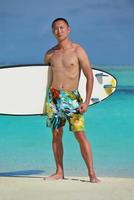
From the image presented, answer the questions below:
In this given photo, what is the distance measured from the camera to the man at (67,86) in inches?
147

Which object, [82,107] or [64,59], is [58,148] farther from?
[64,59]

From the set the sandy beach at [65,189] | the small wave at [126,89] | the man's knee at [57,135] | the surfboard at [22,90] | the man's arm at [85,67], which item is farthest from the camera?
the small wave at [126,89]

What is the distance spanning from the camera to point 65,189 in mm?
3598

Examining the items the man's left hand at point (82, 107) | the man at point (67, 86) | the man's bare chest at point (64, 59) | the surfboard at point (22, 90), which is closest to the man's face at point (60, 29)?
the man at point (67, 86)

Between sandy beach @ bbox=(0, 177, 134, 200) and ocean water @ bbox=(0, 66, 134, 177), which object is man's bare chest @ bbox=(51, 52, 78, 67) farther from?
ocean water @ bbox=(0, 66, 134, 177)

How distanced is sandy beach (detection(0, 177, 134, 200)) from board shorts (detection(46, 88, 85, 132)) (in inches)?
15.1

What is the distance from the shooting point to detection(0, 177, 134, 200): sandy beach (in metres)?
3.41

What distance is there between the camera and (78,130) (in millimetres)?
3748

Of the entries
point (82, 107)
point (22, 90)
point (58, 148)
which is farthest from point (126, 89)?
point (82, 107)

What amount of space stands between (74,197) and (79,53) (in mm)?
962

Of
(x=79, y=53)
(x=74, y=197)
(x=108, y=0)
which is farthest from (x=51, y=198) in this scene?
(x=108, y=0)

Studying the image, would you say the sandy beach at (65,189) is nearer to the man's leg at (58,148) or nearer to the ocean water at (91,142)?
the man's leg at (58,148)

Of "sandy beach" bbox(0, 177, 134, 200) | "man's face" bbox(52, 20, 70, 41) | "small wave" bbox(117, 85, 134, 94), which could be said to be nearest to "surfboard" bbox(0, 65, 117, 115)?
"man's face" bbox(52, 20, 70, 41)

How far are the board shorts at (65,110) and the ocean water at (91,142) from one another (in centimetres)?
111
